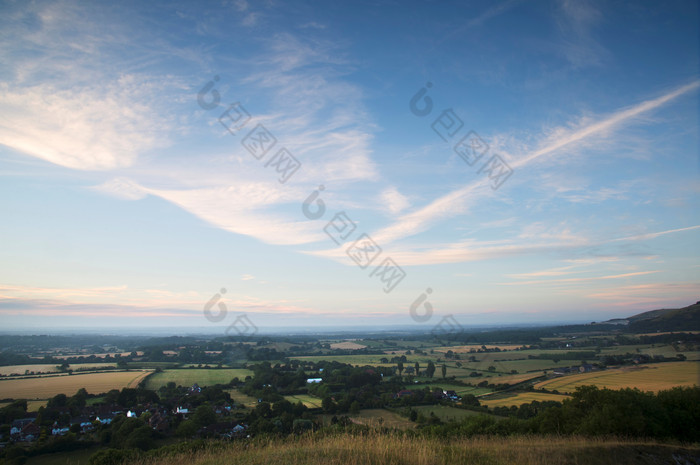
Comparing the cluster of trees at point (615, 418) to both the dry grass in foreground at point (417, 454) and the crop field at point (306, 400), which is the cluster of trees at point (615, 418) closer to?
the dry grass in foreground at point (417, 454)

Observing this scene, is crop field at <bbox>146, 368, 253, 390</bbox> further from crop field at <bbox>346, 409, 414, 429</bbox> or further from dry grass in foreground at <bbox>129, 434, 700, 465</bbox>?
dry grass in foreground at <bbox>129, 434, 700, 465</bbox>

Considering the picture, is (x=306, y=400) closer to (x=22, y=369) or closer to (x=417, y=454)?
(x=417, y=454)

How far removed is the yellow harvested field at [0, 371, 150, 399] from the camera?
112 ft

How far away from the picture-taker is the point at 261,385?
143 ft

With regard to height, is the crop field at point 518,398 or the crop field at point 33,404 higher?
the crop field at point 33,404

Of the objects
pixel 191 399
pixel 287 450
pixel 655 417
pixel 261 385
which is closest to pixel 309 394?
pixel 261 385

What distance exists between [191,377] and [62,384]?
14.6 meters

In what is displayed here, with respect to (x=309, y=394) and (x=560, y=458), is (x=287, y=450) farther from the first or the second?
(x=309, y=394)

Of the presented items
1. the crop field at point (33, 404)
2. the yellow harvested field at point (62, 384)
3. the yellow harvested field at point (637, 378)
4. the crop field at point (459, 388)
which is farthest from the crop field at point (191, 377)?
the yellow harvested field at point (637, 378)

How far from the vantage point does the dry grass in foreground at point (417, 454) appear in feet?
24.5

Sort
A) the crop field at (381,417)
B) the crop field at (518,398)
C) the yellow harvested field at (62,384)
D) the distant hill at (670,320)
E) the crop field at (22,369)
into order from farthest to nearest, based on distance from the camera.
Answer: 1. the distant hill at (670,320)
2. the crop field at (22,369)
3. the yellow harvested field at (62,384)
4. the crop field at (518,398)
5. the crop field at (381,417)

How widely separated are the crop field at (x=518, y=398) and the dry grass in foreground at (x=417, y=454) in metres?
25.4

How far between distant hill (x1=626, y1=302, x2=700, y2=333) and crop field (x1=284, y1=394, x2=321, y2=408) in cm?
5773

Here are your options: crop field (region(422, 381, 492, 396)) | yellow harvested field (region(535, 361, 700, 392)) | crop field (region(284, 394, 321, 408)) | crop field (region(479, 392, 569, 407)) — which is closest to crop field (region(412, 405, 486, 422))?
crop field (region(479, 392, 569, 407))
